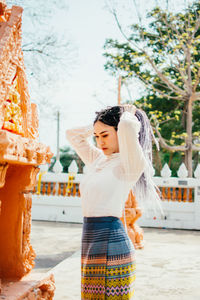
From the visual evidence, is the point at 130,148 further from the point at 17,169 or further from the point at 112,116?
the point at 17,169

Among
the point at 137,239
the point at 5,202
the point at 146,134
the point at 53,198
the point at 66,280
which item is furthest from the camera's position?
the point at 53,198

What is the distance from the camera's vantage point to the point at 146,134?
1.72m

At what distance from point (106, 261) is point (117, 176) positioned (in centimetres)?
39

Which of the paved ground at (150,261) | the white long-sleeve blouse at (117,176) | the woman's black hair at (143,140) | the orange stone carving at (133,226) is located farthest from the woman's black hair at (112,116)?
the orange stone carving at (133,226)

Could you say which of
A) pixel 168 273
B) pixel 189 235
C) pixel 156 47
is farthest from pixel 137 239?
pixel 156 47

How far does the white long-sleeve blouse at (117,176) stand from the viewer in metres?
1.48

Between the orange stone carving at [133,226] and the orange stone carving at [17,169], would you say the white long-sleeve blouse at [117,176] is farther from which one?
the orange stone carving at [133,226]

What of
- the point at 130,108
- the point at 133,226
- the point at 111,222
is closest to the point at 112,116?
the point at 130,108

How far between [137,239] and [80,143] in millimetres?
3196

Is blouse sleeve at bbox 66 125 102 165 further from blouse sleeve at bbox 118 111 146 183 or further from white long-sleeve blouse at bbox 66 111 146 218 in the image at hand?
blouse sleeve at bbox 118 111 146 183

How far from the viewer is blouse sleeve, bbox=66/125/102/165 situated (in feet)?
6.33

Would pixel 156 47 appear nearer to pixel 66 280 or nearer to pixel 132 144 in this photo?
pixel 66 280

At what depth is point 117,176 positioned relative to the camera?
5.18ft

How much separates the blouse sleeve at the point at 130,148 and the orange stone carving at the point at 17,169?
58cm
